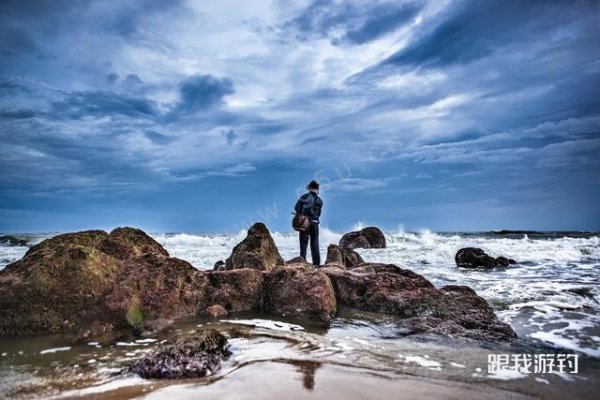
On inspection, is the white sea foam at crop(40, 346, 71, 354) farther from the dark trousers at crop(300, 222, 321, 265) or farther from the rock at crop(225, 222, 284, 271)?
the dark trousers at crop(300, 222, 321, 265)

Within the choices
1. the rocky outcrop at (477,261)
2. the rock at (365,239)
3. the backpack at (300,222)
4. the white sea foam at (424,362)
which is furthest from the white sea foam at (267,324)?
the rock at (365,239)

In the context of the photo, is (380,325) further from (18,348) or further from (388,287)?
(18,348)

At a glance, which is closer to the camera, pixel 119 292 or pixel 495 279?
pixel 119 292

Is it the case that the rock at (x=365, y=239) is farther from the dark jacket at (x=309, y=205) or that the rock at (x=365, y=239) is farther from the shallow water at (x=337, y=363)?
the shallow water at (x=337, y=363)

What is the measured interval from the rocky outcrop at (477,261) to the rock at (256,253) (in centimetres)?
723

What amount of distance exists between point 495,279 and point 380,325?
243 inches

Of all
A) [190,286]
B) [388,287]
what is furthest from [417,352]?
[190,286]

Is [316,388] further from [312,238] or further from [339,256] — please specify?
[312,238]

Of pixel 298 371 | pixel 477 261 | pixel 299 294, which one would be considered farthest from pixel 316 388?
pixel 477 261

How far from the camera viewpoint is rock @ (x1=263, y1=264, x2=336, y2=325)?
5340 mm

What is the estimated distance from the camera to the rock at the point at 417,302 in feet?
15.5

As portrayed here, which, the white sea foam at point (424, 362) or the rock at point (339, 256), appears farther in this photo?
the rock at point (339, 256)

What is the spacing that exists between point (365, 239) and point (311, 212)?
12.2 metres

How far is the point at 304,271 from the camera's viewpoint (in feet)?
19.4
